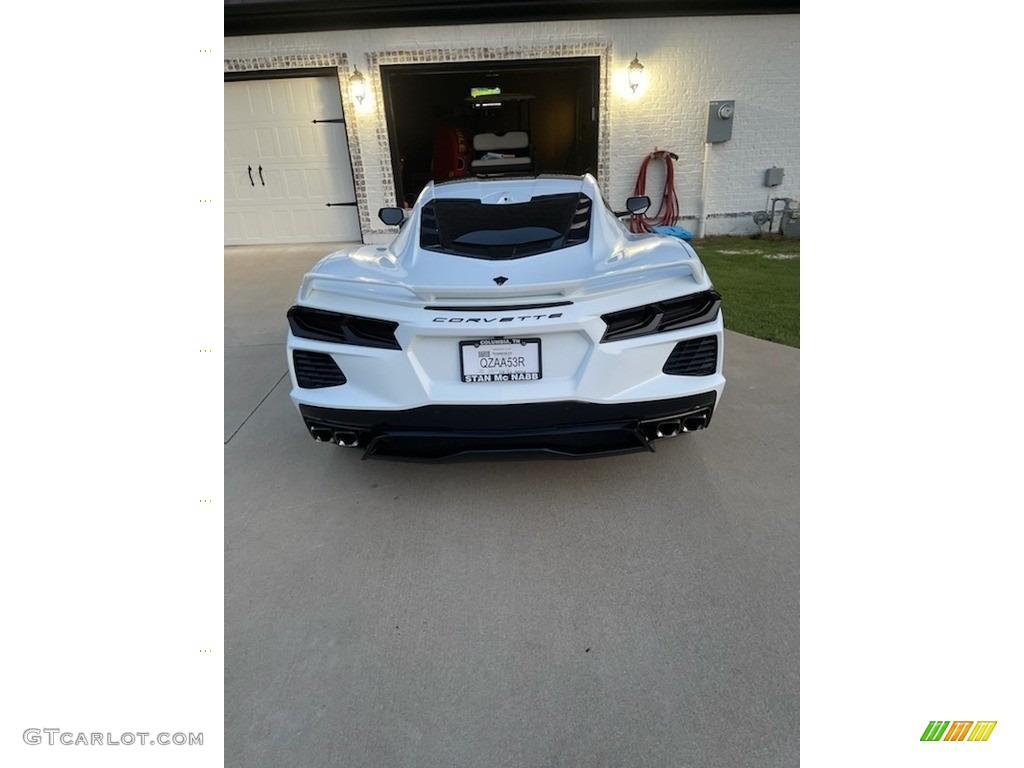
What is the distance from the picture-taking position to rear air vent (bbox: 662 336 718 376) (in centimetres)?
210

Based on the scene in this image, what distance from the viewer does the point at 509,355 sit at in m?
2.01

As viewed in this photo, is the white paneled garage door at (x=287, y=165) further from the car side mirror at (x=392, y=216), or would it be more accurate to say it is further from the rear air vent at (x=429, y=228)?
the rear air vent at (x=429, y=228)

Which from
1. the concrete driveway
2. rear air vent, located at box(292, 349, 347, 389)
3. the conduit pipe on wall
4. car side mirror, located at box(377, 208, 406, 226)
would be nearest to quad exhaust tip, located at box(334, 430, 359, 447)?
rear air vent, located at box(292, 349, 347, 389)

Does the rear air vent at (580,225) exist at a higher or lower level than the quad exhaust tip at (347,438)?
higher

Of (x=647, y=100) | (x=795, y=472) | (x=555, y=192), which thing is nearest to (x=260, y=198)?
(x=647, y=100)

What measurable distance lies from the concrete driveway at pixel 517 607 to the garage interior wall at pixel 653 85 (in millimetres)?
6835

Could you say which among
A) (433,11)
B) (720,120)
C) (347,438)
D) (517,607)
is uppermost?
(433,11)

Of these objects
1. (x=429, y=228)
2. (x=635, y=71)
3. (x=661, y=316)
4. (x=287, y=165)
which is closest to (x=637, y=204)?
(x=429, y=228)

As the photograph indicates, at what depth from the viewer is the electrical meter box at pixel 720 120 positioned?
829 cm

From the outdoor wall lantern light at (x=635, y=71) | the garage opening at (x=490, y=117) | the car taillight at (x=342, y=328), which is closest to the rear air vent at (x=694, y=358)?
the car taillight at (x=342, y=328)

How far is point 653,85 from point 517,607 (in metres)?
8.61

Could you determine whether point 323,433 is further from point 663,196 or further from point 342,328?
point 663,196

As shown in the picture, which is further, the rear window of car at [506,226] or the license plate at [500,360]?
the rear window of car at [506,226]

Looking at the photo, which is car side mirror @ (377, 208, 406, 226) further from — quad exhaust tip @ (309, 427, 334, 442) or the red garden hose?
the red garden hose
